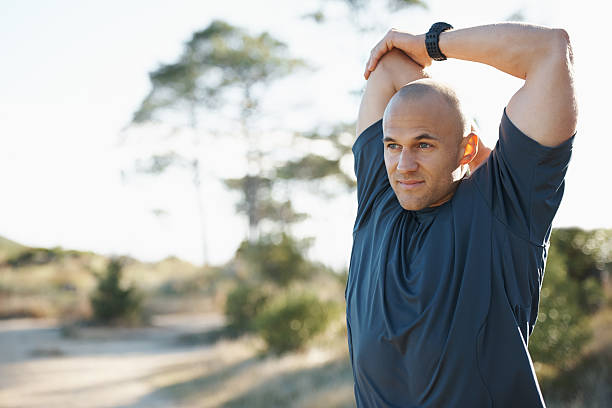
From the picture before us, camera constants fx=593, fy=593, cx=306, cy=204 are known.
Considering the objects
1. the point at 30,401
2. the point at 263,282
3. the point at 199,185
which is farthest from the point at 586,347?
the point at 199,185

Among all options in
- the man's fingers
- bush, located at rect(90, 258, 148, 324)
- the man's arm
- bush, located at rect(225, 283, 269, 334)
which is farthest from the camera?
bush, located at rect(90, 258, 148, 324)

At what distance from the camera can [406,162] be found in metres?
1.43

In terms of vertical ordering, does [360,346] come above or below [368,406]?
above

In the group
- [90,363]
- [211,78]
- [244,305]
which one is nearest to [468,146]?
[90,363]

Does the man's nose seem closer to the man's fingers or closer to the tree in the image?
the man's fingers

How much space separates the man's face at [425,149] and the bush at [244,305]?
1013cm

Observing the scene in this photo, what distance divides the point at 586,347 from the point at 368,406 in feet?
14.9

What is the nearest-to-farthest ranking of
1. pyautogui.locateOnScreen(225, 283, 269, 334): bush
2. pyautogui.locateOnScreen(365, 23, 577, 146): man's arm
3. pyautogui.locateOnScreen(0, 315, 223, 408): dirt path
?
pyautogui.locateOnScreen(365, 23, 577, 146): man's arm, pyautogui.locateOnScreen(0, 315, 223, 408): dirt path, pyautogui.locateOnScreen(225, 283, 269, 334): bush

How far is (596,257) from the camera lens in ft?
23.7

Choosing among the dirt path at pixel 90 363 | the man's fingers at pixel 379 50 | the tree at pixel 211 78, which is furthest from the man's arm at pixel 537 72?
the tree at pixel 211 78

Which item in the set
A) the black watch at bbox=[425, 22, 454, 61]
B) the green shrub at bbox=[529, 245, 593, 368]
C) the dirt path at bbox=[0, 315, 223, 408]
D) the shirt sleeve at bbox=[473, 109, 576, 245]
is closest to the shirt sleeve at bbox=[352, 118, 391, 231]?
the black watch at bbox=[425, 22, 454, 61]

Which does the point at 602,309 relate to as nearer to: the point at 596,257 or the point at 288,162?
the point at 596,257

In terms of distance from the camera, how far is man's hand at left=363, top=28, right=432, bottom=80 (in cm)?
167

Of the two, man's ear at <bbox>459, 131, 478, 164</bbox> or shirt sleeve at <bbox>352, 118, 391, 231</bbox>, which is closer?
man's ear at <bbox>459, 131, 478, 164</bbox>
